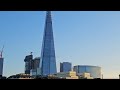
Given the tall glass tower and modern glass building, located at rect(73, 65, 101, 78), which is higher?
the tall glass tower

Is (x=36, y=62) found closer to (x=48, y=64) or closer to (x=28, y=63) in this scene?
(x=28, y=63)

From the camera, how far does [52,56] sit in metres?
122

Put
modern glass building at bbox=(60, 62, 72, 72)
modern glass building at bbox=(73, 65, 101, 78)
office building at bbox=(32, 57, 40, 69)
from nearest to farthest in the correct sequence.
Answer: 1. modern glass building at bbox=(73, 65, 101, 78)
2. office building at bbox=(32, 57, 40, 69)
3. modern glass building at bbox=(60, 62, 72, 72)

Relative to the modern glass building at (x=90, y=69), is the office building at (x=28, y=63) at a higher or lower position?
higher

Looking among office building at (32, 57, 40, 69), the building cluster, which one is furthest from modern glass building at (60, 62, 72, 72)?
office building at (32, 57, 40, 69)

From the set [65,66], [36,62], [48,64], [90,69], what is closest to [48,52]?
[48,64]

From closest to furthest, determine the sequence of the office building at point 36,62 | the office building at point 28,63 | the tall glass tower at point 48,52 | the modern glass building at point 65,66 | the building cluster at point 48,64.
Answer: the building cluster at point 48,64, the office building at point 36,62, the office building at point 28,63, the tall glass tower at point 48,52, the modern glass building at point 65,66

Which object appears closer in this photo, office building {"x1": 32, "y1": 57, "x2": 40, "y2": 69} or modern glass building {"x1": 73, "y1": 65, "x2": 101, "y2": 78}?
modern glass building {"x1": 73, "y1": 65, "x2": 101, "y2": 78}

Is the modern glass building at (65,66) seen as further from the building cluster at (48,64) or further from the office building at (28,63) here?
the office building at (28,63)

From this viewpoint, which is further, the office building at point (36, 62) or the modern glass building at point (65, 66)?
the modern glass building at point (65, 66)

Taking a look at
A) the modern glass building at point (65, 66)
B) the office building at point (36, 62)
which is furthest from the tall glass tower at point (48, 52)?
the modern glass building at point (65, 66)

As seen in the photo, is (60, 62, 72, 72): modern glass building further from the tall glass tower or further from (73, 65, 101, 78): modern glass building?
(73, 65, 101, 78): modern glass building
